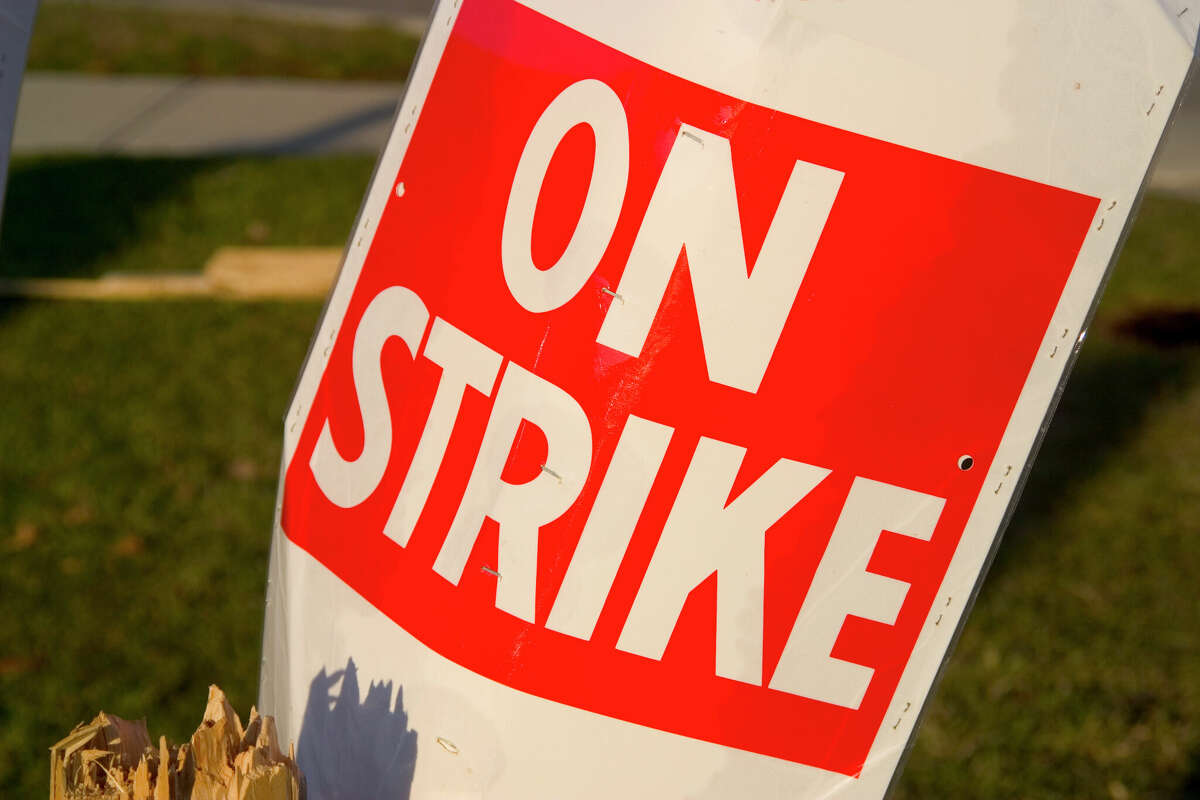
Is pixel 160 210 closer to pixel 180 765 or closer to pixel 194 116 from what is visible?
pixel 194 116

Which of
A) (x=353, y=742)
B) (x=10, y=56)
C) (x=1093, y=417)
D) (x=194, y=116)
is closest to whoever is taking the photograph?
(x=353, y=742)

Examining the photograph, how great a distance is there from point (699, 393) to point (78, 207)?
601 cm

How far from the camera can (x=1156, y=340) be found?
6406mm

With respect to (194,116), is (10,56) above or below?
below

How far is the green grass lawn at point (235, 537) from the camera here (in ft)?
11.2

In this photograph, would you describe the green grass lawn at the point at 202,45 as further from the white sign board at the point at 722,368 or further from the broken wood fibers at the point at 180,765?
the broken wood fibers at the point at 180,765

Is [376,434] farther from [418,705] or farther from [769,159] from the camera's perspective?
[769,159]

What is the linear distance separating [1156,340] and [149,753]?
6102 mm

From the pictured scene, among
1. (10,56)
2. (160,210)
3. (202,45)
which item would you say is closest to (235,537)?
(10,56)

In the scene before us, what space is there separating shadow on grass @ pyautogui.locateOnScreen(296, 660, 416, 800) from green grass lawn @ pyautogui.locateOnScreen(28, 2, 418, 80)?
829cm

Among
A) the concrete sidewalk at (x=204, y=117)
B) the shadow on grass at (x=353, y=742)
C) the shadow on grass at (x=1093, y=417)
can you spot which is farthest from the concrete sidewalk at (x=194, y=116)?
the shadow on grass at (x=353, y=742)

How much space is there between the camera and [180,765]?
1.37 metres

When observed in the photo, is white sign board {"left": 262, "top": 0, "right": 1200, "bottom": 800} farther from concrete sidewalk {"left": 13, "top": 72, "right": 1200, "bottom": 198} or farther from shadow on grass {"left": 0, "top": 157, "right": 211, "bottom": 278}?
concrete sidewalk {"left": 13, "top": 72, "right": 1200, "bottom": 198}

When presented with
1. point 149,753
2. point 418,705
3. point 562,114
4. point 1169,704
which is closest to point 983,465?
point 562,114
